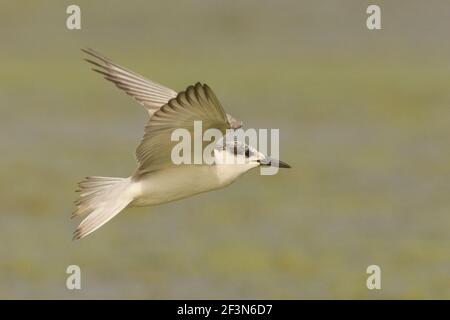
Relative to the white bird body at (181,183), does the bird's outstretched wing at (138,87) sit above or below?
above

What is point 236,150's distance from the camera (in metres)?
7.26

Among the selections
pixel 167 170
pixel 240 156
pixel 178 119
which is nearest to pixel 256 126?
pixel 240 156

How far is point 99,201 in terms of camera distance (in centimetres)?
725

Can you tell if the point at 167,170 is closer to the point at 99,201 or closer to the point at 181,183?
the point at 181,183

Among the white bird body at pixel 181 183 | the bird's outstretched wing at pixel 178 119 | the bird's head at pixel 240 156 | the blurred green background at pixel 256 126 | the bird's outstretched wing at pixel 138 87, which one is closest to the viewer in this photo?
the bird's outstretched wing at pixel 178 119

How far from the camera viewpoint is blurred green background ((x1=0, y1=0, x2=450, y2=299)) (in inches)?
557

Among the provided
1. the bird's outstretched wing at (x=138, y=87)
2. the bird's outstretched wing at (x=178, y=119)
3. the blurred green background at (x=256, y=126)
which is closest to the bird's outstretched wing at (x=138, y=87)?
the bird's outstretched wing at (x=138, y=87)

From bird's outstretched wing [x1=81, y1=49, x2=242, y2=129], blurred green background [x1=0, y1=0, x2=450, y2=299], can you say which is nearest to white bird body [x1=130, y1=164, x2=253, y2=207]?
bird's outstretched wing [x1=81, y1=49, x2=242, y2=129]

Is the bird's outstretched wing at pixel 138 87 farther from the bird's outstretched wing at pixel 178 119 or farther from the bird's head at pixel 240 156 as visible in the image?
the bird's outstretched wing at pixel 178 119

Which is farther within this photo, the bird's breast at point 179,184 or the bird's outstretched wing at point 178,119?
the bird's breast at point 179,184

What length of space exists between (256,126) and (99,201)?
34.4 feet

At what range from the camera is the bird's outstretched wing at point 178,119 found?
671cm

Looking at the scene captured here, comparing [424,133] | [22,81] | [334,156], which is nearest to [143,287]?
[334,156]

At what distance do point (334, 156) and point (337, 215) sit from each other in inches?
72.9
